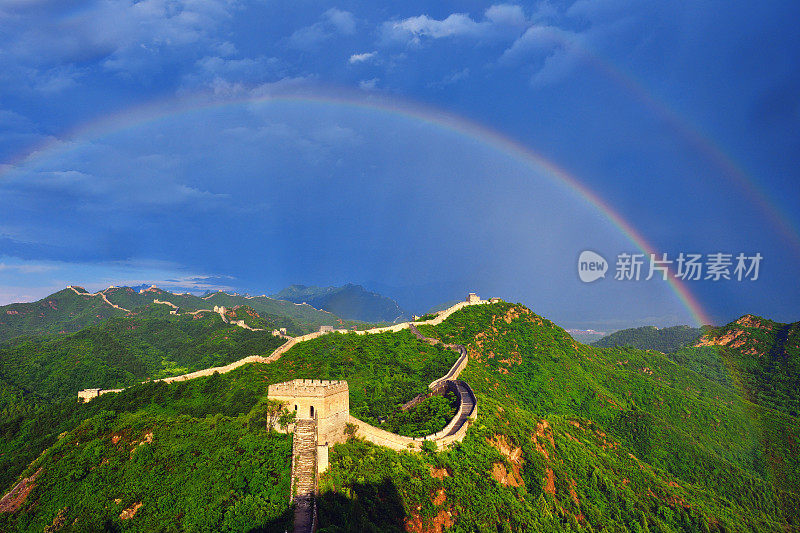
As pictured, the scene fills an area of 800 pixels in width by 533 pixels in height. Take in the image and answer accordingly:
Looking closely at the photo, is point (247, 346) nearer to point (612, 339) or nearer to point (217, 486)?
point (217, 486)

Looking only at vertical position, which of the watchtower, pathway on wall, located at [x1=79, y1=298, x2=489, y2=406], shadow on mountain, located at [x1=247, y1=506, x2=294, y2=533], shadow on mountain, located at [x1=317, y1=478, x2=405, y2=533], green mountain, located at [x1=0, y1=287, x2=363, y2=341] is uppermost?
green mountain, located at [x1=0, y1=287, x2=363, y2=341]

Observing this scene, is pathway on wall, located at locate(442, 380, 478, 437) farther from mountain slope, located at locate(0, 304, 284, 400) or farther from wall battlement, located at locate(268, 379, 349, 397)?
mountain slope, located at locate(0, 304, 284, 400)

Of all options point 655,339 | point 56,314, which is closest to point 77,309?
point 56,314

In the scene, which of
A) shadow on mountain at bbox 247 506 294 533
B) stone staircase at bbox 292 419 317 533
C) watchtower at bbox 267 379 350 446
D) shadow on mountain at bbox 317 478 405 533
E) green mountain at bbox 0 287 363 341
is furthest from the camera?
green mountain at bbox 0 287 363 341

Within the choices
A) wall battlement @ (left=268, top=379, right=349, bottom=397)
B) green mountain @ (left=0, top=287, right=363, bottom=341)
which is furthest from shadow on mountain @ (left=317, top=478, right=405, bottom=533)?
green mountain @ (left=0, top=287, right=363, bottom=341)

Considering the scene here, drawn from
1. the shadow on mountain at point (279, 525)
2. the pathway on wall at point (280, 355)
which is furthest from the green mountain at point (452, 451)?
the pathway on wall at point (280, 355)

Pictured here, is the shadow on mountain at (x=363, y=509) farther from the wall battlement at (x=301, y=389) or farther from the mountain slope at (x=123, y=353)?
the mountain slope at (x=123, y=353)

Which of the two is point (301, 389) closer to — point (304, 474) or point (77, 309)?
point (304, 474)
